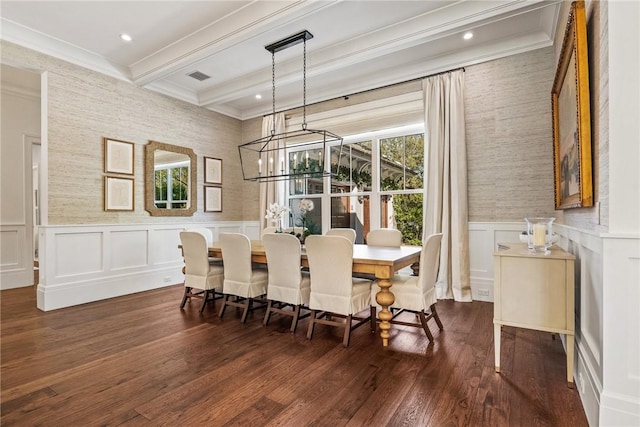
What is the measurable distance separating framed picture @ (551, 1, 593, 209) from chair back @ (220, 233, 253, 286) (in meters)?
2.70

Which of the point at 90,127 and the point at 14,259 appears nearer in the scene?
the point at 90,127

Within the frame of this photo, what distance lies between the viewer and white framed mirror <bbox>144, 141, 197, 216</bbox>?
16.1 feet

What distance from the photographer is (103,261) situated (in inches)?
171

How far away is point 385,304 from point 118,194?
13.1ft

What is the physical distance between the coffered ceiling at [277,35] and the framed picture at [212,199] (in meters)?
1.86

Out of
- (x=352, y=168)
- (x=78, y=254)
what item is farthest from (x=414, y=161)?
(x=78, y=254)

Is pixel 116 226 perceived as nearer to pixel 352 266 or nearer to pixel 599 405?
pixel 352 266

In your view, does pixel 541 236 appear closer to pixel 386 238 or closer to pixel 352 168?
pixel 386 238

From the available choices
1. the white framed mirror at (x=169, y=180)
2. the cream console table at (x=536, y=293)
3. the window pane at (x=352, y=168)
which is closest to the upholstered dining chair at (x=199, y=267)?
the white framed mirror at (x=169, y=180)

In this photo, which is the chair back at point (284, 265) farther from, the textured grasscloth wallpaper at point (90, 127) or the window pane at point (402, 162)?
the textured grasscloth wallpaper at point (90, 127)

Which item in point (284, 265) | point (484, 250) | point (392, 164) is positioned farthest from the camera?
point (392, 164)

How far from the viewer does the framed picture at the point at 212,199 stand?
5.76 meters

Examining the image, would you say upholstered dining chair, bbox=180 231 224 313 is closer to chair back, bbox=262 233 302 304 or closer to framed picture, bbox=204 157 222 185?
chair back, bbox=262 233 302 304

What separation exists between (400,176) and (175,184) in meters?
3.58
